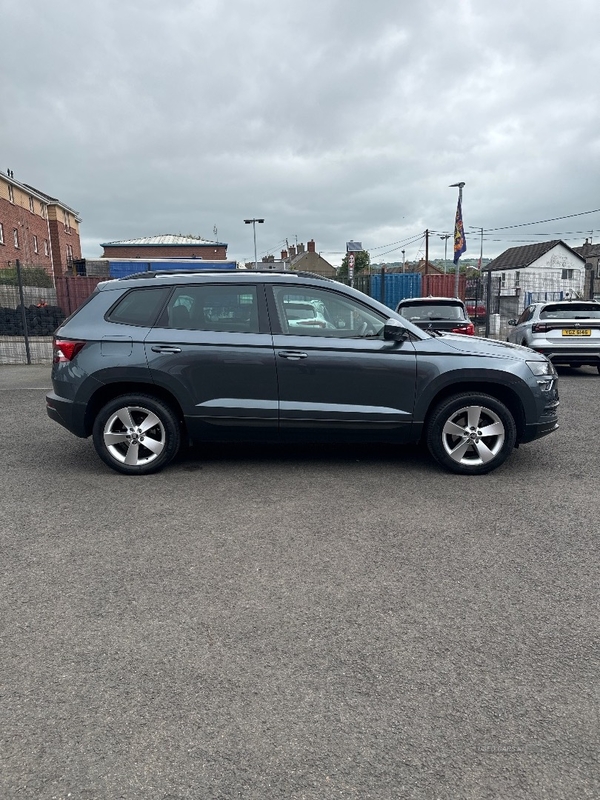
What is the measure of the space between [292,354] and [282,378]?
0.23m

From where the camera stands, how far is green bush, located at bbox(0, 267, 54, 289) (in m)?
15.3

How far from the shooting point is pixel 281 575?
338cm

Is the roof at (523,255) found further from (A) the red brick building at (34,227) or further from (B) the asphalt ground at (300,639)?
(B) the asphalt ground at (300,639)

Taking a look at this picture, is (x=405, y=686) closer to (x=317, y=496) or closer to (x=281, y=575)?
(x=281, y=575)

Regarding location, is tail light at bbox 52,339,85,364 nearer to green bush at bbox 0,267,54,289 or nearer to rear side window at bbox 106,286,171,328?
rear side window at bbox 106,286,171,328

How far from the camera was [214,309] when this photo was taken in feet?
17.3

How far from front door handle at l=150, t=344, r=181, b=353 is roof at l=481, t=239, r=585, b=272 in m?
58.2

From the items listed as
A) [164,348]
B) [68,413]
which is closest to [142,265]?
[68,413]

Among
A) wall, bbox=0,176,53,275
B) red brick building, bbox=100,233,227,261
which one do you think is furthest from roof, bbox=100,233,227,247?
wall, bbox=0,176,53,275

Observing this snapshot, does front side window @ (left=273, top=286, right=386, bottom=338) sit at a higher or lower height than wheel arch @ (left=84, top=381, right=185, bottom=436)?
higher

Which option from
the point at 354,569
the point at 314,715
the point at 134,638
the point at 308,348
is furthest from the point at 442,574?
the point at 308,348

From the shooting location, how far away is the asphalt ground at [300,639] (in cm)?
203

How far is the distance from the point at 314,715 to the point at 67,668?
1128mm

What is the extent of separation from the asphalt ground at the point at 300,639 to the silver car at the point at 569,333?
23.4ft
